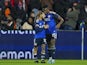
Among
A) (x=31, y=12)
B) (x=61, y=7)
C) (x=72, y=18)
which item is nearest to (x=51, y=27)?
(x=72, y=18)

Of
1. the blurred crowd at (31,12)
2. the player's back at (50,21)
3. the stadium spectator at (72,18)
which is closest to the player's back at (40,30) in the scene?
the player's back at (50,21)

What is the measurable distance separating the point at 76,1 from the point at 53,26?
5.00m

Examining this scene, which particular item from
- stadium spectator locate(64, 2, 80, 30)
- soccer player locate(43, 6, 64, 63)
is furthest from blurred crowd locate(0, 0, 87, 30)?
soccer player locate(43, 6, 64, 63)

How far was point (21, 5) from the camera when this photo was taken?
21547mm

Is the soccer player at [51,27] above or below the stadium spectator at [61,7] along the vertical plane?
below

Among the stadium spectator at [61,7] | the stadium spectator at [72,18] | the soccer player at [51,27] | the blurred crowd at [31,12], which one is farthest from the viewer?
the stadium spectator at [61,7]

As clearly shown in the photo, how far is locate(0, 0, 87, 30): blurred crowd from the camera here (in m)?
20.9

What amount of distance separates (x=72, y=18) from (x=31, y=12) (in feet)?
6.90

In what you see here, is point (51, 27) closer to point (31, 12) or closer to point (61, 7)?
point (31, 12)

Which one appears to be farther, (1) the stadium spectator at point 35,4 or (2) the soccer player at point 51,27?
(1) the stadium spectator at point 35,4

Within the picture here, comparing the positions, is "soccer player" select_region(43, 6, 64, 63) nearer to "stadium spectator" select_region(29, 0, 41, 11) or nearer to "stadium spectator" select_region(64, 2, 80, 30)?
"stadium spectator" select_region(64, 2, 80, 30)

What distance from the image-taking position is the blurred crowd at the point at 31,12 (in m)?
20.9

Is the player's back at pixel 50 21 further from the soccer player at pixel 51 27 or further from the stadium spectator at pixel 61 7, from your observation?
the stadium spectator at pixel 61 7

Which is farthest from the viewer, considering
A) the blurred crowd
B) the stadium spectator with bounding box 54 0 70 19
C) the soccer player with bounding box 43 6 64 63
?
the stadium spectator with bounding box 54 0 70 19
